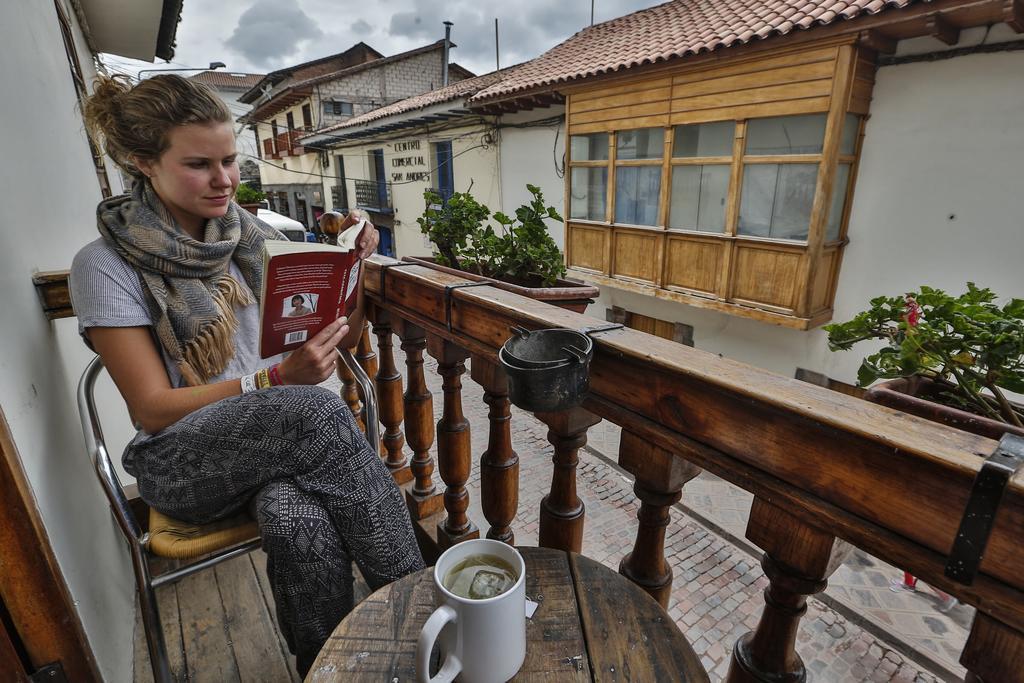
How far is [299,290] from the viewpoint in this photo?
107cm

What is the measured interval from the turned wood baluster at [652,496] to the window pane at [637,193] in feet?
22.4

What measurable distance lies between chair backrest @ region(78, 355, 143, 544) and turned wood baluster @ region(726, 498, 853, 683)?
1.25 metres

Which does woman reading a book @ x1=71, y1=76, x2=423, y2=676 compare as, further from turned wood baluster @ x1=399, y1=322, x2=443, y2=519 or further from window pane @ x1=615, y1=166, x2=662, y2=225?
window pane @ x1=615, y1=166, x2=662, y2=225

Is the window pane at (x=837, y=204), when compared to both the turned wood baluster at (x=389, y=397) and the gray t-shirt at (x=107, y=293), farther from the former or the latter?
the gray t-shirt at (x=107, y=293)

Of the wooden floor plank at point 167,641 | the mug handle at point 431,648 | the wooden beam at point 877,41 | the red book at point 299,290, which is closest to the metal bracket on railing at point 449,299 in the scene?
the red book at point 299,290

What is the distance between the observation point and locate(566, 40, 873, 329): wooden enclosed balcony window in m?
5.38

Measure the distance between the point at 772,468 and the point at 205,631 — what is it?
5.52 feet

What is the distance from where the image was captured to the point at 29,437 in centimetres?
102

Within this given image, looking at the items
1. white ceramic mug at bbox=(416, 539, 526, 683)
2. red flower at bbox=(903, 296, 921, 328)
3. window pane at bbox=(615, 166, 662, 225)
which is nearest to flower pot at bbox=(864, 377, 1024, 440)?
red flower at bbox=(903, 296, 921, 328)

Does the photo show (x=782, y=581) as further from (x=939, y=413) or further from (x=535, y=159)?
(x=535, y=159)

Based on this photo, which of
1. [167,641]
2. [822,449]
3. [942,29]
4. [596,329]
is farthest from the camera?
[942,29]

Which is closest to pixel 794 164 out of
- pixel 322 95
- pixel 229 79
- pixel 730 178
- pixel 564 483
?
pixel 730 178

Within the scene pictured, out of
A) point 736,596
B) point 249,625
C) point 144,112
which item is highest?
point 144,112

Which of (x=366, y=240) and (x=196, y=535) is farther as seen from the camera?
(x=366, y=240)
